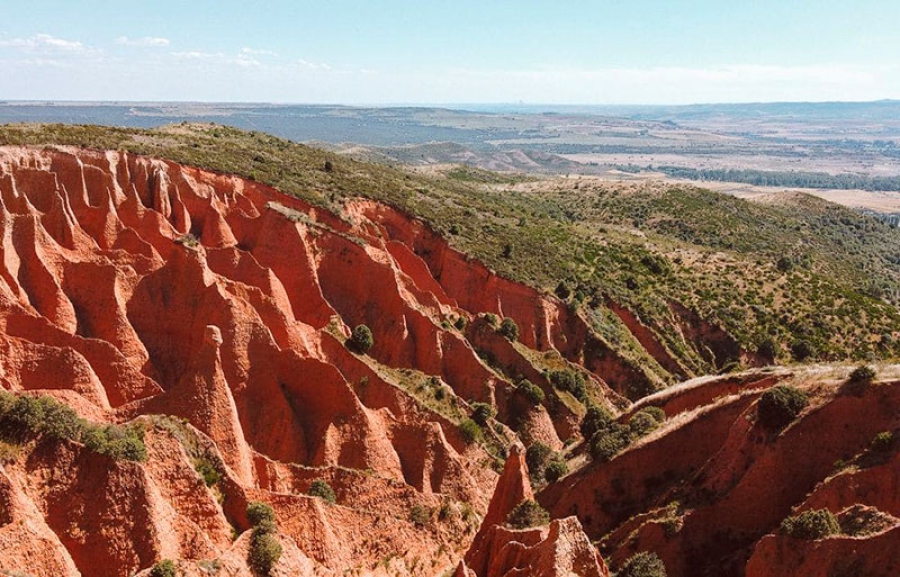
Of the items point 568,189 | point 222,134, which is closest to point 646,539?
point 222,134

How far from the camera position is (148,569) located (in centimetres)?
2203

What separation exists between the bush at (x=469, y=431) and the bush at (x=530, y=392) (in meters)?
7.92

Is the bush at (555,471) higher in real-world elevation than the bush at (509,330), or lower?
lower

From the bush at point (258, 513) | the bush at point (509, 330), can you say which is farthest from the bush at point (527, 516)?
the bush at point (509, 330)

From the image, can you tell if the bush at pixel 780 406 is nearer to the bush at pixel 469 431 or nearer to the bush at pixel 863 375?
the bush at pixel 863 375

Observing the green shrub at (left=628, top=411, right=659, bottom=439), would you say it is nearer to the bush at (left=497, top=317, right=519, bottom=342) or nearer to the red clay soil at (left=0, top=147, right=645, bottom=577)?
the red clay soil at (left=0, top=147, right=645, bottom=577)

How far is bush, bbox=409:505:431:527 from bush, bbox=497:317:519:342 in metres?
25.0

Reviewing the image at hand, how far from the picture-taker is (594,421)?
150 ft

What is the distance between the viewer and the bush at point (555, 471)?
126 ft

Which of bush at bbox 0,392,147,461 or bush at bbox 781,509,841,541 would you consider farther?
bush at bbox 0,392,147,461

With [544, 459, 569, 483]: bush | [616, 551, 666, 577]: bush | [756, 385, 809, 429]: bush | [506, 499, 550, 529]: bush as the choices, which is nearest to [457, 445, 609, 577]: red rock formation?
[616, 551, 666, 577]: bush

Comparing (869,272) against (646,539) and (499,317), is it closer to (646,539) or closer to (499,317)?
(499,317)

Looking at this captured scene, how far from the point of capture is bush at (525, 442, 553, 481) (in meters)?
43.0

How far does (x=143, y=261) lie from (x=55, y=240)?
6.33m
